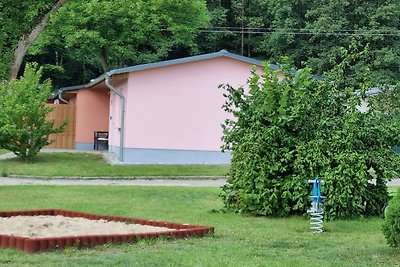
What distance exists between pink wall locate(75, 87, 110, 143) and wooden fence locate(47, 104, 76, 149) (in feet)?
1.10

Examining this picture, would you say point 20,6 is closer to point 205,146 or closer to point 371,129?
point 371,129

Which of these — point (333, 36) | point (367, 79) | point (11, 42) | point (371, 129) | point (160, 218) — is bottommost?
point (160, 218)

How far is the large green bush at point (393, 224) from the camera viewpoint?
6856 mm

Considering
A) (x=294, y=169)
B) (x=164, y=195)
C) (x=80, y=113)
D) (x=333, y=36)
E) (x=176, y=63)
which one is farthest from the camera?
(x=333, y=36)

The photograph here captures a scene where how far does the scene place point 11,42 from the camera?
55.0ft

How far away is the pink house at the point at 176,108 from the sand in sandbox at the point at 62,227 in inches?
534

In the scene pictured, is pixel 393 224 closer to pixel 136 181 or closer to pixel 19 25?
pixel 19 25

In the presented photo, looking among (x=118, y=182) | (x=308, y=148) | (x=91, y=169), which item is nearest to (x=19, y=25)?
(x=118, y=182)

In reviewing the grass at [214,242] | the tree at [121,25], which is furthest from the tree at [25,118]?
the tree at [121,25]

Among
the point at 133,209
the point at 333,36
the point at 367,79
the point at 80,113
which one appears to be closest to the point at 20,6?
the point at 133,209

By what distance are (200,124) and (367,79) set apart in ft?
40.5

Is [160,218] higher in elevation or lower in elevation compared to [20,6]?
lower

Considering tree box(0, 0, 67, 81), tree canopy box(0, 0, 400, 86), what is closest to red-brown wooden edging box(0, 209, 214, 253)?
tree box(0, 0, 67, 81)

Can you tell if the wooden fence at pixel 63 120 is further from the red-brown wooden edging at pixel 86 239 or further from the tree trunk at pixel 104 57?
the red-brown wooden edging at pixel 86 239
